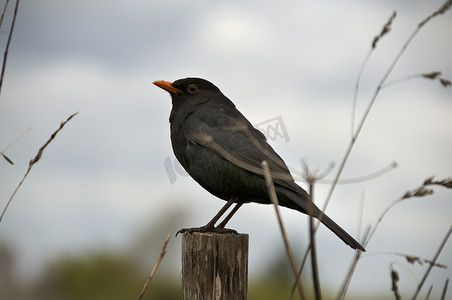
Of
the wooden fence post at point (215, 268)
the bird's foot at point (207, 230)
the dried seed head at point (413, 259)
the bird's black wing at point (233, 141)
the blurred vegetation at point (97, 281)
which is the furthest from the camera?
the blurred vegetation at point (97, 281)

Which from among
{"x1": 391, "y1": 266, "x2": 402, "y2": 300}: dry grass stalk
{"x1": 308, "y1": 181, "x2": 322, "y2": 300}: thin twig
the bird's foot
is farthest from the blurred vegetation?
{"x1": 308, "y1": 181, "x2": 322, "y2": 300}: thin twig

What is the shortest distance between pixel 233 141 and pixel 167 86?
105cm

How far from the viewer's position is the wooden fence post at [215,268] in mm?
3572

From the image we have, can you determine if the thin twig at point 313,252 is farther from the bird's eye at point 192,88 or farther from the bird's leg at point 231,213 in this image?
the bird's eye at point 192,88

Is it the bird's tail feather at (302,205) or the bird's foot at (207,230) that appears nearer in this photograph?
the bird's tail feather at (302,205)

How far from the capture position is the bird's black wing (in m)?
4.35

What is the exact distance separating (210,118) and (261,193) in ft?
2.77

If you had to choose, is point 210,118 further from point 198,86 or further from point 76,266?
point 76,266

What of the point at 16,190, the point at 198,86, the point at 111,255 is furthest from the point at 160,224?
the point at 16,190

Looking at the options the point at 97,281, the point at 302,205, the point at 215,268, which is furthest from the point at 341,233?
the point at 97,281

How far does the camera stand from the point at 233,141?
4574 mm

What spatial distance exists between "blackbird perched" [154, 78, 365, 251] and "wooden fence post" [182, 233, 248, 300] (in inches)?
22.7

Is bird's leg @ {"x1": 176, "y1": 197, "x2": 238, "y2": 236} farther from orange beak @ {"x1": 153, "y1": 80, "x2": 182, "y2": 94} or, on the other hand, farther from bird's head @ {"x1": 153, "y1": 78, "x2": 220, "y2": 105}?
orange beak @ {"x1": 153, "y1": 80, "x2": 182, "y2": 94}

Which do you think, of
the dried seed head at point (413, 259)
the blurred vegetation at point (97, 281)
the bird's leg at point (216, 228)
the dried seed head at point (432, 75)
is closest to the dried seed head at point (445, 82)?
the dried seed head at point (432, 75)
